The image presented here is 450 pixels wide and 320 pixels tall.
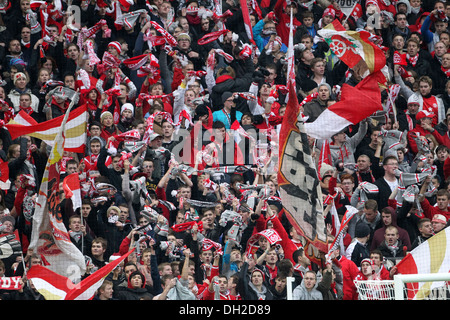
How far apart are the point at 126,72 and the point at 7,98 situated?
1676 millimetres

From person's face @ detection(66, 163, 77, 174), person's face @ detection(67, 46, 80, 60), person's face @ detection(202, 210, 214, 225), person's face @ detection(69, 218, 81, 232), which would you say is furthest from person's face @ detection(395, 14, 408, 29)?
person's face @ detection(69, 218, 81, 232)

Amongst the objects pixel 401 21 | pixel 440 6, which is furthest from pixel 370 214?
pixel 440 6

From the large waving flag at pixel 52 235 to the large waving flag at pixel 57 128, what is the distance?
1.71 metres

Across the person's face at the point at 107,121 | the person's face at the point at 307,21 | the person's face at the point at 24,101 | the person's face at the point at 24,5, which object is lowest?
the person's face at the point at 107,121

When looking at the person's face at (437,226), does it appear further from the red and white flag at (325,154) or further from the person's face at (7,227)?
the person's face at (7,227)

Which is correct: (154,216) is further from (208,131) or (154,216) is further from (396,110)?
(396,110)

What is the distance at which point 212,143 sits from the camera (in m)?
12.5

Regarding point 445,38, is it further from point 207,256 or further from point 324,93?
point 207,256

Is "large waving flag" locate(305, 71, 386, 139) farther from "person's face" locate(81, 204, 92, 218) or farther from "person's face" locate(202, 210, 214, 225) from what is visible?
"person's face" locate(81, 204, 92, 218)

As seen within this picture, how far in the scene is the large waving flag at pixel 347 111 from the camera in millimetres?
11789

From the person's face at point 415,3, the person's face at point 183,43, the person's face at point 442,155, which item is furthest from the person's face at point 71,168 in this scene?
the person's face at point 415,3

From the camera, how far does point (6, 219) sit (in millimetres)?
10891

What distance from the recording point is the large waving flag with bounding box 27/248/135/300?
28.7 ft
